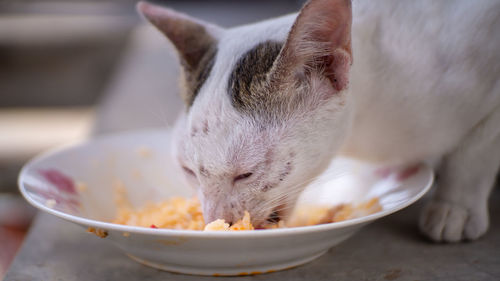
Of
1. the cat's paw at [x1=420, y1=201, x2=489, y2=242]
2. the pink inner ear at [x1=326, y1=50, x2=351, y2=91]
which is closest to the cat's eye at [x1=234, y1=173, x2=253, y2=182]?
the pink inner ear at [x1=326, y1=50, x2=351, y2=91]

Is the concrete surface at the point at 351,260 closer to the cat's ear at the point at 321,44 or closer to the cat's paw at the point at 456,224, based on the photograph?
the cat's paw at the point at 456,224

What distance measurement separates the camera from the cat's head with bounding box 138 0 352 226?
0.96m

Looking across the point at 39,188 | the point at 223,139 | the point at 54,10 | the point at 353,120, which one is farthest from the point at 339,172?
the point at 54,10

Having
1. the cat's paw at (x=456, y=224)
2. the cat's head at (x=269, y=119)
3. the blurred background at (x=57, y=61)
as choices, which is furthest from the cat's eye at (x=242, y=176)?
the blurred background at (x=57, y=61)

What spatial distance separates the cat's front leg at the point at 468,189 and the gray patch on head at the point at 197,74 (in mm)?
574

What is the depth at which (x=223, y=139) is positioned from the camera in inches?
38.4

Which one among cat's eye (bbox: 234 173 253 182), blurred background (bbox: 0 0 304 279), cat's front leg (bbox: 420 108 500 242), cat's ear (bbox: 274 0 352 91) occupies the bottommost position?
blurred background (bbox: 0 0 304 279)

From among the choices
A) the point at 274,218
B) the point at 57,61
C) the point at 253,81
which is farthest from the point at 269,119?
the point at 57,61

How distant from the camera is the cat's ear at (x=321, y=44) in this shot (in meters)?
0.89

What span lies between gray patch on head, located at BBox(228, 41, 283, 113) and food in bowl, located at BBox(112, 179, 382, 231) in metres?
0.20

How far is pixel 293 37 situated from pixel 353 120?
335mm

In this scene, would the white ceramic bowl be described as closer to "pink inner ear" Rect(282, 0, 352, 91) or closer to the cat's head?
the cat's head

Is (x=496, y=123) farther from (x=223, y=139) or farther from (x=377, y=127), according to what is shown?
(x=223, y=139)

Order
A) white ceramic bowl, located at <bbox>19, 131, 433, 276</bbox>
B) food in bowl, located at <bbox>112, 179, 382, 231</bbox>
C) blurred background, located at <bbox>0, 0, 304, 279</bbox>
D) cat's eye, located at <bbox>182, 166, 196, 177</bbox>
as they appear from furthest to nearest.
→ blurred background, located at <bbox>0, 0, 304, 279</bbox> < cat's eye, located at <bbox>182, 166, 196, 177</bbox> < food in bowl, located at <bbox>112, 179, 382, 231</bbox> < white ceramic bowl, located at <bbox>19, 131, 433, 276</bbox>
